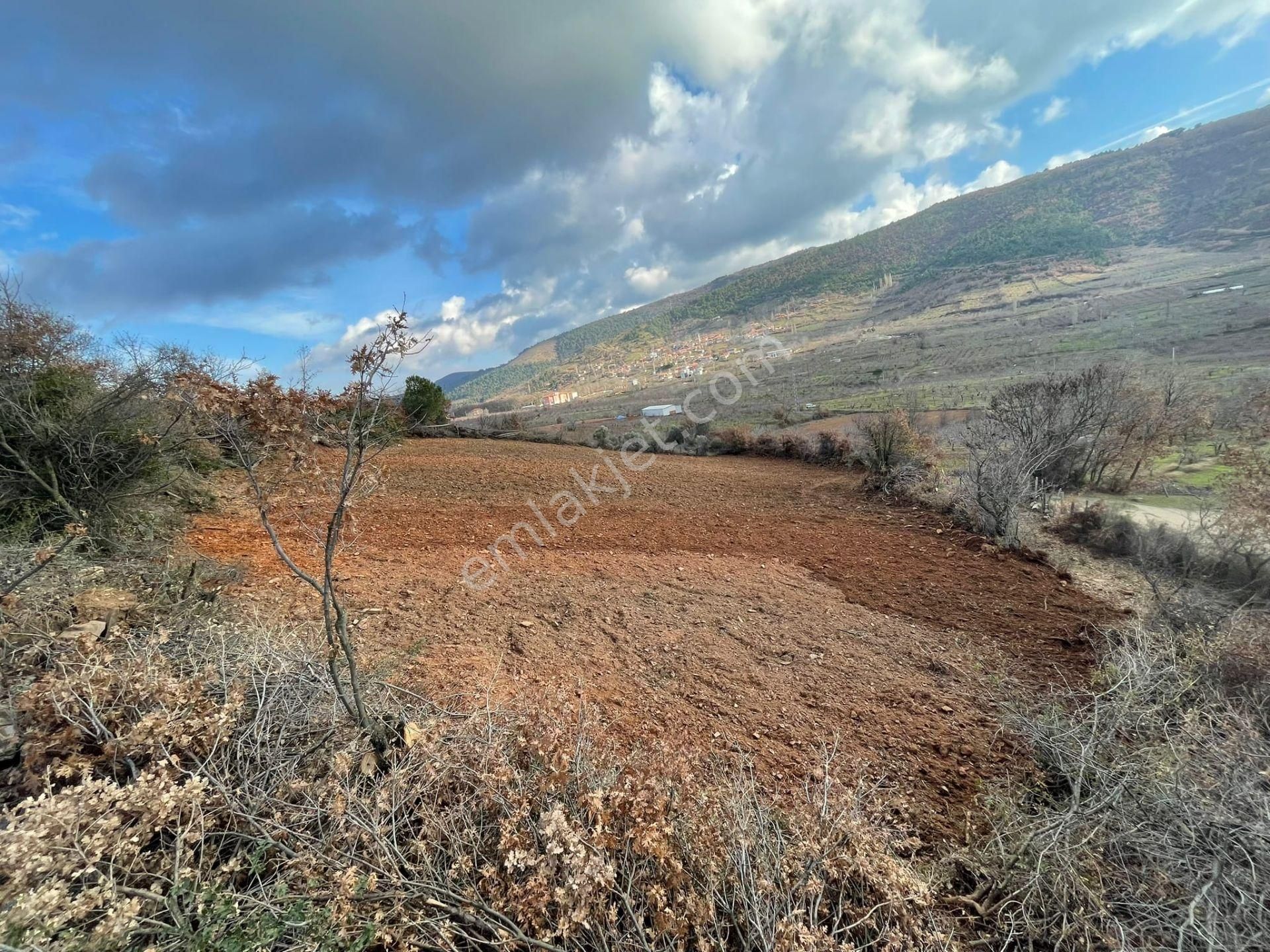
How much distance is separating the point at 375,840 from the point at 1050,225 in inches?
4096

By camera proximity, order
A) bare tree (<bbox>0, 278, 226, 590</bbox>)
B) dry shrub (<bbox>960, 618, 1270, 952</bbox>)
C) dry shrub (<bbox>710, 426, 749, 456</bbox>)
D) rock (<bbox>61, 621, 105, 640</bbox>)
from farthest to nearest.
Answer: dry shrub (<bbox>710, 426, 749, 456</bbox>) → bare tree (<bbox>0, 278, 226, 590</bbox>) → rock (<bbox>61, 621, 105, 640</bbox>) → dry shrub (<bbox>960, 618, 1270, 952</bbox>)

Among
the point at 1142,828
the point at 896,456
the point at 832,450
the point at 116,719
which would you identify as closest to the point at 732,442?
the point at 832,450

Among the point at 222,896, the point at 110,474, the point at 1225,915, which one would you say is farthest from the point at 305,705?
the point at 110,474

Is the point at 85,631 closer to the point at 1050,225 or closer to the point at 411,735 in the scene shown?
the point at 411,735

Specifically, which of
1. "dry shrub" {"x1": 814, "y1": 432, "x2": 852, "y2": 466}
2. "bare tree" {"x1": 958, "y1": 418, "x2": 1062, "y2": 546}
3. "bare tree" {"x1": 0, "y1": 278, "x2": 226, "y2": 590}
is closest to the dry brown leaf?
"bare tree" {"x1": 0, "y1": 278, "x2": 226, "y2": 590}

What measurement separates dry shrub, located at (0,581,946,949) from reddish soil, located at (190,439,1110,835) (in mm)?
671

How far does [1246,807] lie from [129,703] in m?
4.31

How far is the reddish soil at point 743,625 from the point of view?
113 inches

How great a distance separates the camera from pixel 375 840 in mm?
1662

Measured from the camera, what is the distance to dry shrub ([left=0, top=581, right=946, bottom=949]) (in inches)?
54.6

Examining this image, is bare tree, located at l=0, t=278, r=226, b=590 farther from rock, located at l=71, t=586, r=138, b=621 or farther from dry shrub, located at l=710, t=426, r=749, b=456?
dry shrub, located at l=710, t=426, r=749, b=456

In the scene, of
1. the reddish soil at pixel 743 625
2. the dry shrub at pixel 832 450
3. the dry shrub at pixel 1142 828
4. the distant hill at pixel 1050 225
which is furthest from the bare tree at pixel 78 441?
the distant hill at pixel 1050 225

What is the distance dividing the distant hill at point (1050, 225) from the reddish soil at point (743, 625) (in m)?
76.3

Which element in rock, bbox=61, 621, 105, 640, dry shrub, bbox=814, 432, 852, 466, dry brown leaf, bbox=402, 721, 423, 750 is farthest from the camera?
dry shrub, bbox=814, 432, 852, 466
